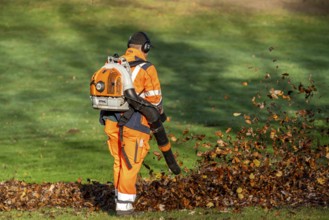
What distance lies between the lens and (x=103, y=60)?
105 ft

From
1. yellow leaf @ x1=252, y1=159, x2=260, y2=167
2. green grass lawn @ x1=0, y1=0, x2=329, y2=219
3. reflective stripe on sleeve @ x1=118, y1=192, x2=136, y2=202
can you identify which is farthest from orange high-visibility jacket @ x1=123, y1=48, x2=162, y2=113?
green grass lawn @ x1=0, y1=0, x2=329, y2=219

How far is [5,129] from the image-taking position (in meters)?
22.6

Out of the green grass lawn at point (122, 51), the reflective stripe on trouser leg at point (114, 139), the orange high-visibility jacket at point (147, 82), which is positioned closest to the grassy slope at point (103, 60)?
the green grass lawn at point (122, 51)

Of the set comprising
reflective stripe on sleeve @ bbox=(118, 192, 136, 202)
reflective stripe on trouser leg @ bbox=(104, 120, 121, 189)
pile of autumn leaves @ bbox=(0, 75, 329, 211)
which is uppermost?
reflective stripe on trouser leg @ bbox=(104, 120, 121, 189)

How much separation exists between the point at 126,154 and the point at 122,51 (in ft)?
76.5

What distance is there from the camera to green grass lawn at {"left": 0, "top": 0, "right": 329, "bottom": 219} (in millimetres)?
19797

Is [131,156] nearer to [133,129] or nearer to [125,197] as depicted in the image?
[133,129]

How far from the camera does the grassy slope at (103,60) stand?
19.9m

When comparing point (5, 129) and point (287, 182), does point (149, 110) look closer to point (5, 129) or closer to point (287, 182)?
point (287, 182)

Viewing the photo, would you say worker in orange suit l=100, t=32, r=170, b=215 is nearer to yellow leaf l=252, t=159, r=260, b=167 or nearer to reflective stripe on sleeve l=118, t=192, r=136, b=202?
reflective stripe on sleeve l=118, t=192, r=136, b=202

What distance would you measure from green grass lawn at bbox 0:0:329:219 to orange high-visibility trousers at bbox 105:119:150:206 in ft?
20.1

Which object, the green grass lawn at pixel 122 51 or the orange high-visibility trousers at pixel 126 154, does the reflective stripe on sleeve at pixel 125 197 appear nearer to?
the orange high-visibility trousers at pixel 126 154

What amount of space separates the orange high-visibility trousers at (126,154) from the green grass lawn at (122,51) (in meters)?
6.13

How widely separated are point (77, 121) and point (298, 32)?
1544 centimetres
